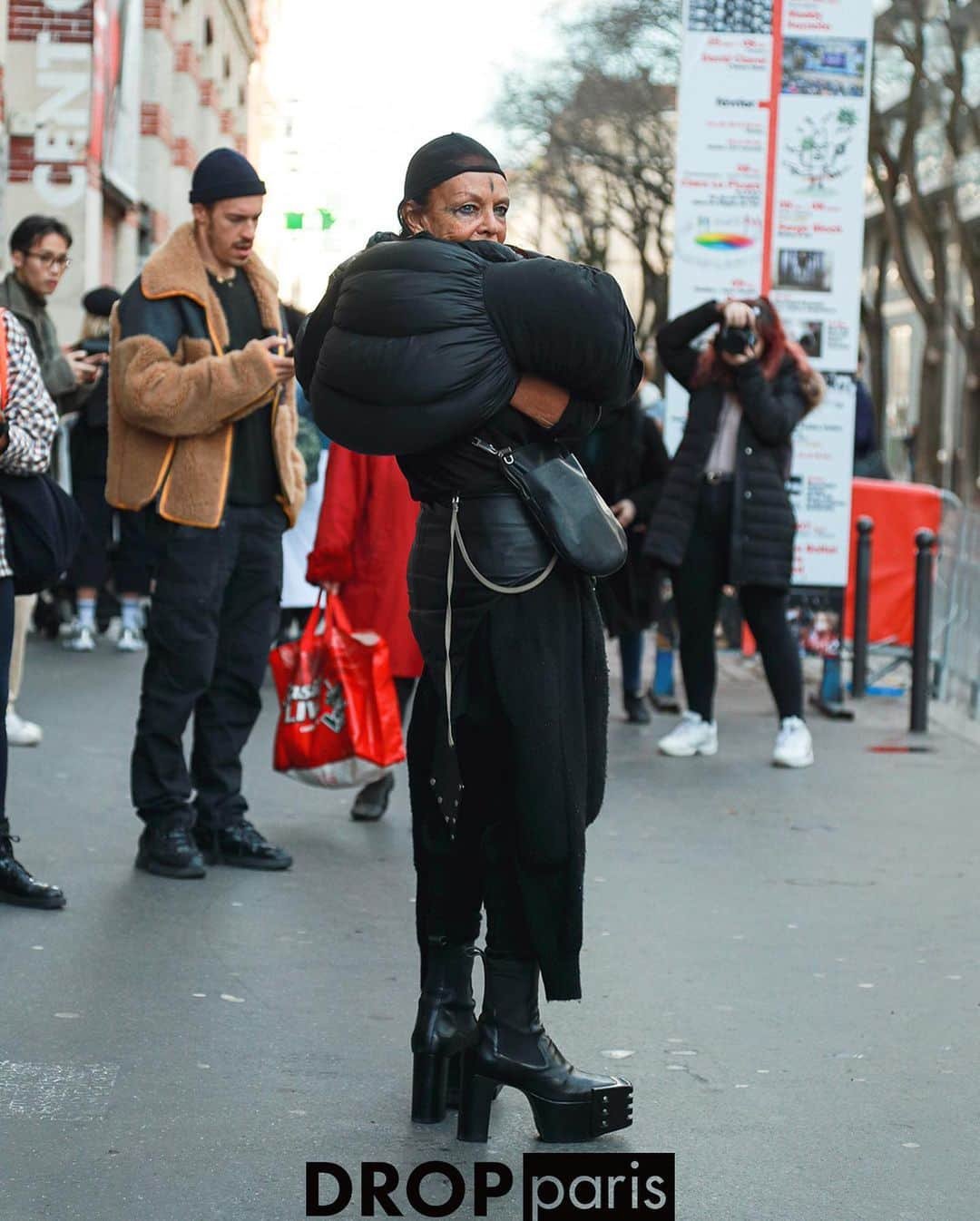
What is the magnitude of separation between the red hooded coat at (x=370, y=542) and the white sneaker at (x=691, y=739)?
85.7 inches

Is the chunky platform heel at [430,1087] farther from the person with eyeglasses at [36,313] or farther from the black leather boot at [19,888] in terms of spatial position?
the person with eyeglasses at [36,313]

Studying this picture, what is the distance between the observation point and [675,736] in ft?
31.1

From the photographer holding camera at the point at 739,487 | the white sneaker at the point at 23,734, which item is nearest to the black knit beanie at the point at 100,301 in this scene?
the white sneaker at the point at 23,734

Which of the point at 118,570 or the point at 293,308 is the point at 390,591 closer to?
the point at 293,308

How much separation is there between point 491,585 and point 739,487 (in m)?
5.16

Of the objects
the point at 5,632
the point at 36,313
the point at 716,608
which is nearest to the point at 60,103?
the point at 36,313

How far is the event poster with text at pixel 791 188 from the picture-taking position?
11000 mm

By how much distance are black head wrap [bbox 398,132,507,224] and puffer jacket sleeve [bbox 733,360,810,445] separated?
489 centimetres

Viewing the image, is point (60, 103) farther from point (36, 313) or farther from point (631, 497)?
point (631, 497)

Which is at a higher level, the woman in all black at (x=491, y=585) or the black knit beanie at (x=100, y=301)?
the black knit beanie at (x=100, y=301)

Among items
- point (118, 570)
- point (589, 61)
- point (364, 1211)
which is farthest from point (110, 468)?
point (589, 61)

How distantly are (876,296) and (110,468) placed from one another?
3447 cm

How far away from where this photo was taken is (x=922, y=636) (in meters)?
10.6

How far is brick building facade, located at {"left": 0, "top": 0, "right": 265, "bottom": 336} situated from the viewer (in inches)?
747
